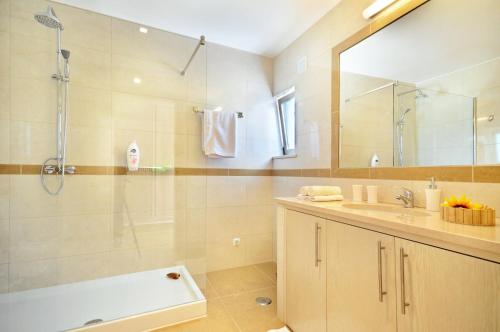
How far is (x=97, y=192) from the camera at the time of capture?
6.93 feet

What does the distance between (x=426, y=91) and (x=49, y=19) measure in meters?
2.86

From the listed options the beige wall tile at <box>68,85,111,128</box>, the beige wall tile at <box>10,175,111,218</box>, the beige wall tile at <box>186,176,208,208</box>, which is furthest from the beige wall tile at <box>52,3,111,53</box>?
the beige wall tile at <box>186,176,208,208</box>

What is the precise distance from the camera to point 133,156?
2158 mm

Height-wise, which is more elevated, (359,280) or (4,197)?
(4,197)

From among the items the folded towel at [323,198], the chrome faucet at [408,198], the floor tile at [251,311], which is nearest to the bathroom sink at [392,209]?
the chrome faucet at [408,198]

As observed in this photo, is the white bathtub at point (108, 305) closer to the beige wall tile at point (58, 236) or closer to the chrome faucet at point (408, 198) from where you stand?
the beige wall tile at point (58, 236)

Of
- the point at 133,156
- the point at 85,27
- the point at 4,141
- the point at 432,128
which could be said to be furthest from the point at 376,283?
the point at 85,27

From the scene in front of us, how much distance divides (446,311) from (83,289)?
248cm

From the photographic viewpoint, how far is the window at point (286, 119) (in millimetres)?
2692

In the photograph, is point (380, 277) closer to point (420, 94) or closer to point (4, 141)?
point (420, 94)

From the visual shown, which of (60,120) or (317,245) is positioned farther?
(60,120)

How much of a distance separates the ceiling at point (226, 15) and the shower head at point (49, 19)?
221mm

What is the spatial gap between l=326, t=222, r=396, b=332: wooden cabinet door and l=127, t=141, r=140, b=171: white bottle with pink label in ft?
5.87

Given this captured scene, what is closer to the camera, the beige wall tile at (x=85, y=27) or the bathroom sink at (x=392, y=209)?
the bathroom sink at (x=392, y=209)
